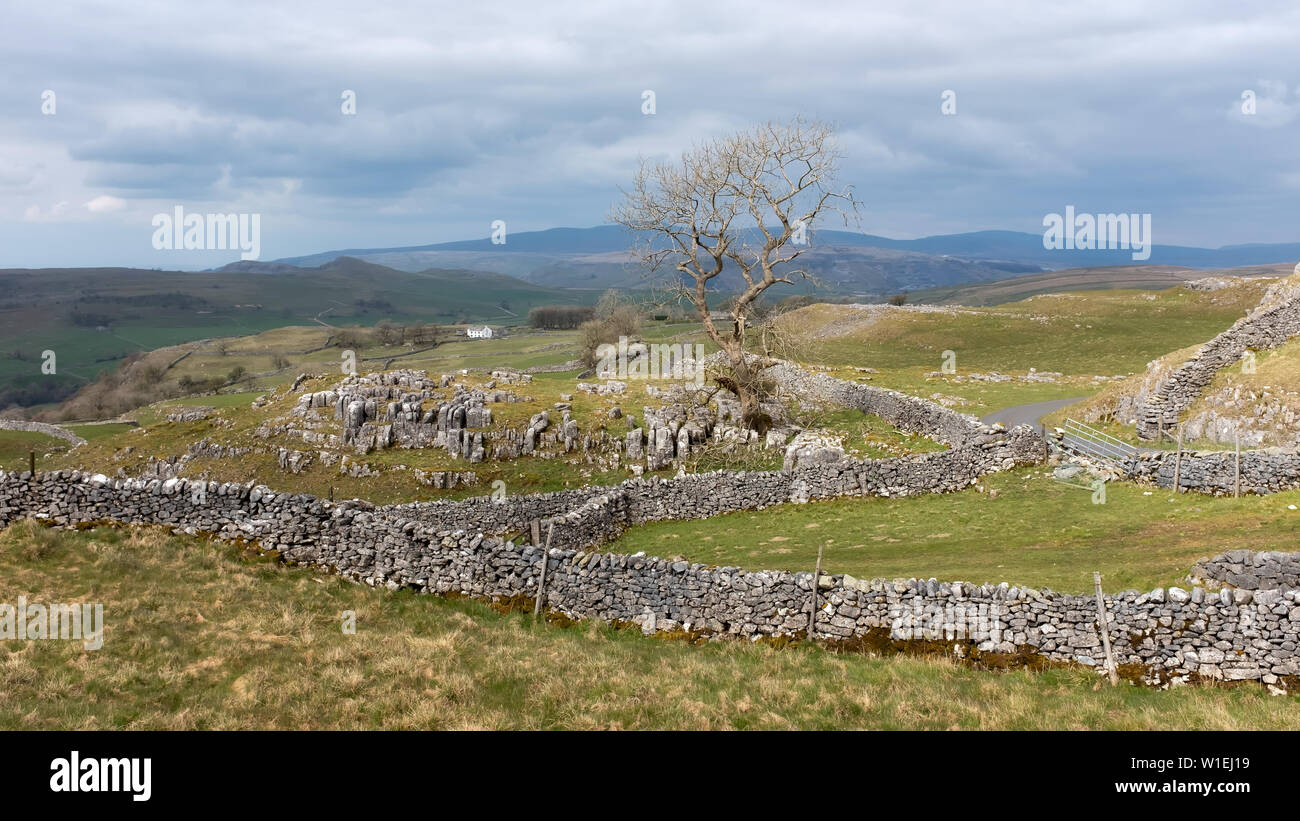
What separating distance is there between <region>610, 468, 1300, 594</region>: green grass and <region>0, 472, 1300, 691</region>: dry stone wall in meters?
1.99

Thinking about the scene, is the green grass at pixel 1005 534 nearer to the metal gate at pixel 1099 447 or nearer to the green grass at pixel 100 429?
the metal gate at pixel 1099 447

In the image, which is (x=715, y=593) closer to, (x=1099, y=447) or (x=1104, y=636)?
(x=1104, y=636)

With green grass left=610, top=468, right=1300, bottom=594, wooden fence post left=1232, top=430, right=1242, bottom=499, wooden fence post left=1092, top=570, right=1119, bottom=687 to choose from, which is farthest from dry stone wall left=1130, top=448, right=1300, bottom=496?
wooden fence post left=1092, top=570, right=1119, bottom=687

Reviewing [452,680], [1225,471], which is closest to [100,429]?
[452,680]

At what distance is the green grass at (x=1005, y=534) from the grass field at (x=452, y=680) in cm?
483

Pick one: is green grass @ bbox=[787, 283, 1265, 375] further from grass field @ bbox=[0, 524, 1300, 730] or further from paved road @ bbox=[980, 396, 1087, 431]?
grass field @ bbox=[0, 524, 1300, 730]

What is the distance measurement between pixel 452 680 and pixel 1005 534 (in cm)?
1746

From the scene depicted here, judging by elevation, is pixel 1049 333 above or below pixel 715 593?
above

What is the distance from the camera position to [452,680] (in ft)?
45.2

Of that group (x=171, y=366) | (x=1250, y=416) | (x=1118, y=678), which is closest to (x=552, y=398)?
(x=1250, y=416)

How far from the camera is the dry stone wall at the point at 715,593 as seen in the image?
542 inches

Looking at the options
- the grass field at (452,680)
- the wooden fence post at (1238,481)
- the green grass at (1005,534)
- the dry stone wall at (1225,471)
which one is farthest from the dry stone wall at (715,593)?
the dry stone wall at (1225,471)
